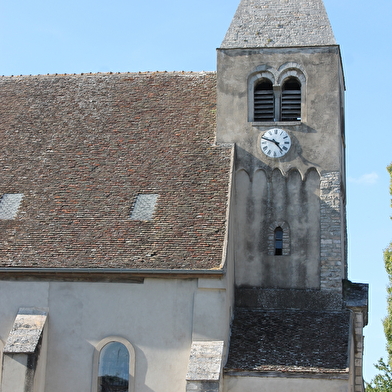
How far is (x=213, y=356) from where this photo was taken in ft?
57.9

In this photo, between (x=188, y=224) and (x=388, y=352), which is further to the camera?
(x=388, y=352)

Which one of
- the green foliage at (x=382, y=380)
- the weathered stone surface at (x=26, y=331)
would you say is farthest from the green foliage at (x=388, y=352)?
the weathered stone surface at (x=26, y=331)

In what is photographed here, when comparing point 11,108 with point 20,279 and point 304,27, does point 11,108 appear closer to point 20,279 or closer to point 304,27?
point 20,279

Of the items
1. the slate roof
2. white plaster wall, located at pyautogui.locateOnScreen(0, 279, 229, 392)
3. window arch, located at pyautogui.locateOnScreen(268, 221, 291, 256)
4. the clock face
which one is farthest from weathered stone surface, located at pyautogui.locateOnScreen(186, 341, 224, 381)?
the slate roof

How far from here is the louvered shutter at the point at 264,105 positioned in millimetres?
22891

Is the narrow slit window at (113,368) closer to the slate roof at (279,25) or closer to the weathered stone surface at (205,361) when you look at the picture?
the weathered stone surface at (205,361)

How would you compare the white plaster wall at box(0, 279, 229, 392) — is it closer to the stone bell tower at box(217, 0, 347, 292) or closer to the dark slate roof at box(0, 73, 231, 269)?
the dark slate roof at box(0, 73, 231, 269)

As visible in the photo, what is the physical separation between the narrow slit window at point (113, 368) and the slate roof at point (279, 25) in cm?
989

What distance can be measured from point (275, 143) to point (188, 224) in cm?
434

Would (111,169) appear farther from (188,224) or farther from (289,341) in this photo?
(289,341)

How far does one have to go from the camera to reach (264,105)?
23.0m

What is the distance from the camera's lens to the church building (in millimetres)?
18281

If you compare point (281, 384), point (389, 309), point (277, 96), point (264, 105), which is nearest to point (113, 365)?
point (281, 384)

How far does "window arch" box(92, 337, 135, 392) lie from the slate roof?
981 cm
